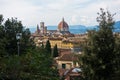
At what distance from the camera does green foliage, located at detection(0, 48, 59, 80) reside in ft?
43.8

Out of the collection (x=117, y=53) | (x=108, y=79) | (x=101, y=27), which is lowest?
(x=108, y=79)

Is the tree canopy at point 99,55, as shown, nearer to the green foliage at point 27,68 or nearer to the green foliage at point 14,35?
the green foliage at point 27,68

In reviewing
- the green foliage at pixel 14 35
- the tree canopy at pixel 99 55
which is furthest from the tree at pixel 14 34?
the tree canopy at pixel 99 55

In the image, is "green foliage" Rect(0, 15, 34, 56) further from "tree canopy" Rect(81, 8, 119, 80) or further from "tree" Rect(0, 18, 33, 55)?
"tree canopy" Rect(81, 8, 119, 80)

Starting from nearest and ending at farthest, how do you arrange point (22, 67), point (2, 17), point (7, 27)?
point (22, 67)
point (2, 17)
point (7, 27)

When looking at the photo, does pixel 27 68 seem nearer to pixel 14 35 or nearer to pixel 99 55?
pixel 99 55

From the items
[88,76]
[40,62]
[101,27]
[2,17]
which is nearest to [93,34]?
[101,27]

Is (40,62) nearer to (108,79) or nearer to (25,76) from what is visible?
(25,76)

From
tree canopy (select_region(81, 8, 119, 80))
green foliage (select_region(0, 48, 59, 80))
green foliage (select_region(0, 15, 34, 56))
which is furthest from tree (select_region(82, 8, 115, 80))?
green foliage (select_region(0, 15, 34, 56))

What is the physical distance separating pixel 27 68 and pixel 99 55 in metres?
3.43

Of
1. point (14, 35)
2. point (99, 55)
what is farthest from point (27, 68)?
point (14, 35)

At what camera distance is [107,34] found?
1648 cm

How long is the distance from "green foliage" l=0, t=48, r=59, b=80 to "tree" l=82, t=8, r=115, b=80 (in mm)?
1571

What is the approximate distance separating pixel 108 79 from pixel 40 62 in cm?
301
